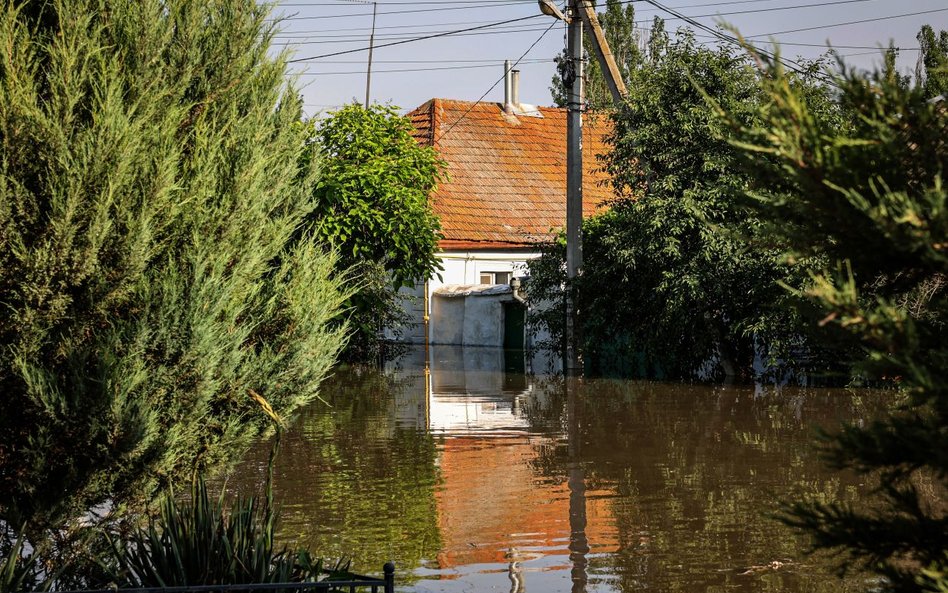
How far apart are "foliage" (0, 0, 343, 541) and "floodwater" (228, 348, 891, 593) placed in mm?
1941

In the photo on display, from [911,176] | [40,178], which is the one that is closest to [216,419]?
[40,178]

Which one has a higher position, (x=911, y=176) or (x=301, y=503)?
(x=911, y=176)

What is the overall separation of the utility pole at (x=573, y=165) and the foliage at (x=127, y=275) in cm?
1639

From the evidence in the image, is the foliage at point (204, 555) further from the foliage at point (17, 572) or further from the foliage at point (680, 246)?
the foliage at point (680, 246)

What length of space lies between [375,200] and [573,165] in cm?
423

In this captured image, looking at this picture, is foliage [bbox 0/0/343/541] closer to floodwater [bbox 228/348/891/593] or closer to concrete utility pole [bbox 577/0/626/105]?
floodwater [bbox 228/348/891/593]

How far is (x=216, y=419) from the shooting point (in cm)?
739

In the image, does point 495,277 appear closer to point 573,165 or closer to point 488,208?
Result: point 488,208

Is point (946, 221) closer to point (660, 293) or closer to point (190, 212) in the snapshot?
point (190, 212)

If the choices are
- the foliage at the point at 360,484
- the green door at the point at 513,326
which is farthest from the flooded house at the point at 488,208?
the foliage at the point at 360,484

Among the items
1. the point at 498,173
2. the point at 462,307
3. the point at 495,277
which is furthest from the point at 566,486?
the point at 498,173

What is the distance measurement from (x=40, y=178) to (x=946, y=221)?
5419 millimetres

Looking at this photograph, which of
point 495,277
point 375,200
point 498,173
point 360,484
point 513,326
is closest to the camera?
point 360,484

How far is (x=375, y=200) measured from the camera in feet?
77.6
